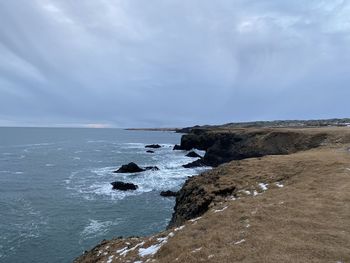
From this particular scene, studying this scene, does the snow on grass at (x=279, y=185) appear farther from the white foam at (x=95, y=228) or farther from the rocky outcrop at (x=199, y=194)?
the white foam at (x=95, y=228)

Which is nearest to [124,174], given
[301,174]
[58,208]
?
[58,208]

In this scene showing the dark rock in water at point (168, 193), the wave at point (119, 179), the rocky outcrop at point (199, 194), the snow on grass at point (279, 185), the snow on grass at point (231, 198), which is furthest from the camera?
the wave at point (119, 179)

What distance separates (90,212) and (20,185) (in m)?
20.6

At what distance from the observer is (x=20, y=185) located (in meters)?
52.1

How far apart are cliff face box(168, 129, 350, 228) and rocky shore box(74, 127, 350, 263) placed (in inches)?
4.9

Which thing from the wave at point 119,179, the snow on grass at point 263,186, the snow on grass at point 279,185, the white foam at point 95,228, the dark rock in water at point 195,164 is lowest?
the white foam at point 95,228

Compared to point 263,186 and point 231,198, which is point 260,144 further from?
point 231,198

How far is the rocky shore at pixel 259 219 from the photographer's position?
1162 centimetres

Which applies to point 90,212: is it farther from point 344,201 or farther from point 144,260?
point 344,201

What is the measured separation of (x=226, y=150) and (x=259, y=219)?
59613 mm

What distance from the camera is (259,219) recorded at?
1461 cm

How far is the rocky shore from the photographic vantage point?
38.1 feet

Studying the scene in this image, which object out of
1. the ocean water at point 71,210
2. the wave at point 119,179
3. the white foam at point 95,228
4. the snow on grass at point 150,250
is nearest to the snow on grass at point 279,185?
the snow on grass at point 150,250

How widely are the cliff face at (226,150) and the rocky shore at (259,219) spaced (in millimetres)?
125
